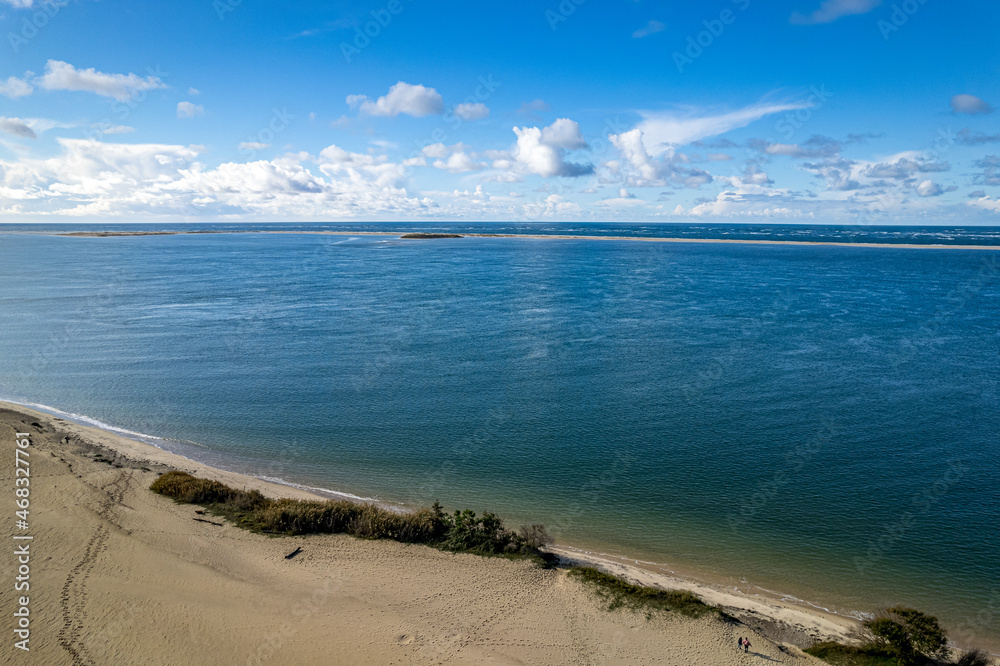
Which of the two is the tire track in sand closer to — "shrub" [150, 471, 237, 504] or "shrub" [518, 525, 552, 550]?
"shrub" [150, 471, 237, 504]

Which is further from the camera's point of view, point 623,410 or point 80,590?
point 623,410

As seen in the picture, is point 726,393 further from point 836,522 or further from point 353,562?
point 353,562

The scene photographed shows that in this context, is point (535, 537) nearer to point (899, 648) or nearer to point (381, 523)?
point (381, 523)

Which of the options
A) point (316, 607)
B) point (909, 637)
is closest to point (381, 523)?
point (316, 607)

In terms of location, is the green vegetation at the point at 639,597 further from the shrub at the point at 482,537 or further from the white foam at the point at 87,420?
the white foam at the point at 87,420

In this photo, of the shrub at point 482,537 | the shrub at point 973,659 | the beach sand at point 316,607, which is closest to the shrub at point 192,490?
the beach sand at point 316,607

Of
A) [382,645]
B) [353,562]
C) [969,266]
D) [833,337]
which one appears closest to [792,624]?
[382,645]

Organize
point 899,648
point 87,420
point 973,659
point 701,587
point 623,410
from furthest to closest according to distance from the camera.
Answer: point 623,410, point 87,420, point 701,587, point 899,648, point 973,659
